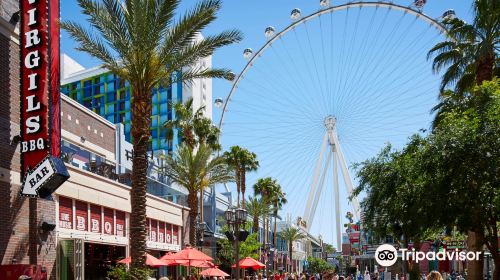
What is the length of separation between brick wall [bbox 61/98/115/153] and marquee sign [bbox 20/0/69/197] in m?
8.42

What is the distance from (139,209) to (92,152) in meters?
14.2

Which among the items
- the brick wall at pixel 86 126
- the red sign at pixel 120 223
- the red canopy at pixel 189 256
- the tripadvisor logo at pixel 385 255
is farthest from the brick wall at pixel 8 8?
the tripadvisor logo at pixel 385 255

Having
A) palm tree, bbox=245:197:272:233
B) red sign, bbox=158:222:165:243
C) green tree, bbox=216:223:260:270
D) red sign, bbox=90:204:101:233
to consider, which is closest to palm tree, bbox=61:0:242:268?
red sign, bbox=90:204:101:233

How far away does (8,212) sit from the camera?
64.4 ft

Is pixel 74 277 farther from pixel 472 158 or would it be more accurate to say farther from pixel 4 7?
pixel 472 158

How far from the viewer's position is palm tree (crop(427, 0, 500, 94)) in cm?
2434

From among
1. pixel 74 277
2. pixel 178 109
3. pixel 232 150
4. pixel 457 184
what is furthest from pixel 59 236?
pixel 232 150

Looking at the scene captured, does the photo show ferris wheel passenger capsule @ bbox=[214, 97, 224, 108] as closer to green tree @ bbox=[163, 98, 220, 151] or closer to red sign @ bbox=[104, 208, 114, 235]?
green tree @ bbox=[163, 98, 220, 151]

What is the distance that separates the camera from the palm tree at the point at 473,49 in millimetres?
24344

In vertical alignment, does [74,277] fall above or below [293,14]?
below

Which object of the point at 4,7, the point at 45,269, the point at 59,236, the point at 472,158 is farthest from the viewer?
the point at 59,236

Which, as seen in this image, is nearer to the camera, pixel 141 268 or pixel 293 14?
pixel 141 268

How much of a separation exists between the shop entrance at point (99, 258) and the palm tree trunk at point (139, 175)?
9.69m

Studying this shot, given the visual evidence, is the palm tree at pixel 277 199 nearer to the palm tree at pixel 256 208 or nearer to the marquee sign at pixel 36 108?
the palm tree at pixel 256 208
